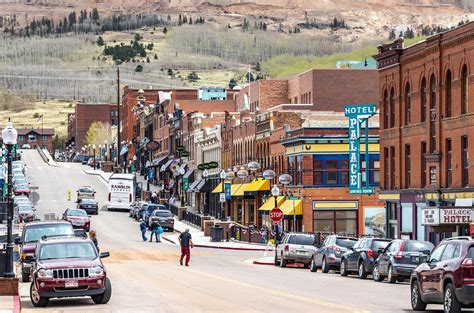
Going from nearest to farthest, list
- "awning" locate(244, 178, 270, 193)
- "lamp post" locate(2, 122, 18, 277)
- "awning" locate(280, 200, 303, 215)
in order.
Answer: "lamp post" locate(2, 122, 18, 277)
"awning" locate(280, 200, 303, 215)
"awning" locate(244, 178, 270, 193)

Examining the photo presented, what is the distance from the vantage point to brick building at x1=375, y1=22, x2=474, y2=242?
5894cm

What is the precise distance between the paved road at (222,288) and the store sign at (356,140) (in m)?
6.59

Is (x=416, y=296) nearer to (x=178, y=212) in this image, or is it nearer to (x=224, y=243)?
(x=224, y=243)

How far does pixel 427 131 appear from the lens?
6378 centimetres

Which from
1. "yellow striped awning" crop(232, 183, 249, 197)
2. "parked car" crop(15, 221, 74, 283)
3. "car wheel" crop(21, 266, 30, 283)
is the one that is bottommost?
"car wheel" crop(21, 266, 30, 283)

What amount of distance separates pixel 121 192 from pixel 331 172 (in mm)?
37310

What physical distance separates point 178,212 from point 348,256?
2579 inches

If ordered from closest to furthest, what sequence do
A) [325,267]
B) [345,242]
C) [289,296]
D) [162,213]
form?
[289,296]
[325,267]
[345,242]
[162,213]

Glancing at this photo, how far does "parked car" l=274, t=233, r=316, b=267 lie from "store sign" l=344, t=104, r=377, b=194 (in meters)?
14.9

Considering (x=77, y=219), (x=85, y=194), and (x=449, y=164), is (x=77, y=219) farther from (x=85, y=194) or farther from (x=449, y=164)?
(x=85, y=194)

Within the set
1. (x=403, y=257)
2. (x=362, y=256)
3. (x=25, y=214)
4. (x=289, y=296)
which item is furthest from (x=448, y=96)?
(x=25, y=214)

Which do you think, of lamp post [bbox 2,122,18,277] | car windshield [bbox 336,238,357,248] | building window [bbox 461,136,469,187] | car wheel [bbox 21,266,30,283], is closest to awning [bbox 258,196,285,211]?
building window [bbox 461,136,469,187]

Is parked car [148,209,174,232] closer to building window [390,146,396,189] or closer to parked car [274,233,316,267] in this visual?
building window [390,146,396,189]

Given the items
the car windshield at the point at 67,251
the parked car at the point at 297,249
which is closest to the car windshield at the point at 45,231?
the car windshield at the point at 67,251
